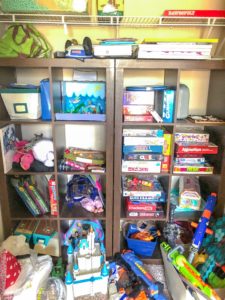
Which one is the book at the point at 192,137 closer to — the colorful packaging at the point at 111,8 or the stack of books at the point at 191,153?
the stack of books at the point at 191,153

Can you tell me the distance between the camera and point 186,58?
4.19 ft

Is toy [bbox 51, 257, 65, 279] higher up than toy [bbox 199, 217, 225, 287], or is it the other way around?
toy [bbox 199, 217, 225, 287]

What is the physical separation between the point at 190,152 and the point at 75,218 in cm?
88

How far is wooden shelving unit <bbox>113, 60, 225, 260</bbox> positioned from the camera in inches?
51.1

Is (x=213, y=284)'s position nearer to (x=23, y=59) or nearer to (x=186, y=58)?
(x=186, y=58)

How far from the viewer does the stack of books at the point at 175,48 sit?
1.25m

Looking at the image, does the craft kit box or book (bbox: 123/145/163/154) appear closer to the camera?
the craft kit box

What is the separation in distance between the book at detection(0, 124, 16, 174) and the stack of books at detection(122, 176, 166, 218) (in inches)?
30.7

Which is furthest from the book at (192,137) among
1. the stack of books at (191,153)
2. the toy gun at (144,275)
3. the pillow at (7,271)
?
the pillow at (7,271)

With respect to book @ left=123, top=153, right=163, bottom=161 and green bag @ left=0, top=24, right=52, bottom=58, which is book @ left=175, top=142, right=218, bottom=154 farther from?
green bag @ left=0, top=24, right=52, bottom=58

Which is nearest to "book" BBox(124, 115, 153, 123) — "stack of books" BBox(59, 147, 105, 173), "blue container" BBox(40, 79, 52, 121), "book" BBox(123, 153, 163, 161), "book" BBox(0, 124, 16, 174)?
"book" BBox(123, 153, 163, 161)

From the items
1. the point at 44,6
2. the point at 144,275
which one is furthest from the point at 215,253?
the point at 44,6

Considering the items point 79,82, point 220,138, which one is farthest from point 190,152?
point 79,82

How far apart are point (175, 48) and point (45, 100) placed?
799mm
